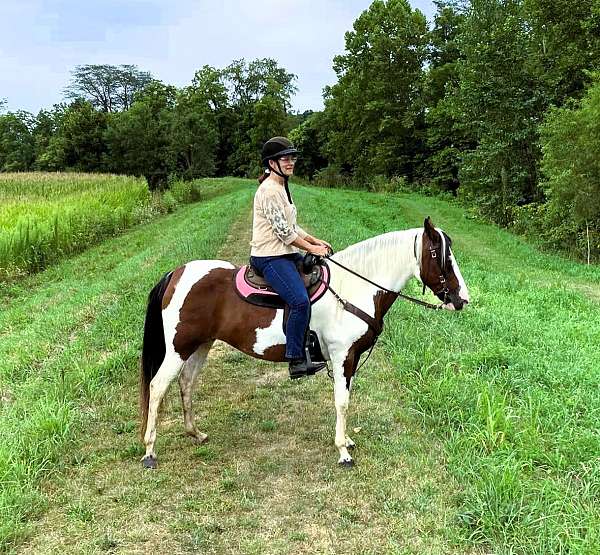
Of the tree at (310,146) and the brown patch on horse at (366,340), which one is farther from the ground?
the tree at (310,146)

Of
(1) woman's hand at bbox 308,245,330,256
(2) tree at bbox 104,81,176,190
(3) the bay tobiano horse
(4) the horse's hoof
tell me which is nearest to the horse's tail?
(3) the bay tobiano horse

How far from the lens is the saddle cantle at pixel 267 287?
182 inches

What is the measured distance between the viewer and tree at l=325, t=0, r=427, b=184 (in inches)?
1631

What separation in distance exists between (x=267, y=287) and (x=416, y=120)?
4053 cm

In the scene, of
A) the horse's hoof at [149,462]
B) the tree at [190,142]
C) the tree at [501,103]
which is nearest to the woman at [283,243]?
the horse's hoof at [149,462]

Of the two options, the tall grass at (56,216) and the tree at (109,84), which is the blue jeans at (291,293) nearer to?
the tall grass at (56,216)

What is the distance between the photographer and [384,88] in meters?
41.9

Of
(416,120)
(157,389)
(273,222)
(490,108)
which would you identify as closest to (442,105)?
(416,120)

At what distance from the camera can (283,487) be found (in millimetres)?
4223

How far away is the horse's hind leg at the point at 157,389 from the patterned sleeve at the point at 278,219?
57.5 inches

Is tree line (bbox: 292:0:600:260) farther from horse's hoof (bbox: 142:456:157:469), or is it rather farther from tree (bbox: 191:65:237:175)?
tree (bbox: 191:65:237:175)

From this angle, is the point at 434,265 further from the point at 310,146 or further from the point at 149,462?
the point at 310,146

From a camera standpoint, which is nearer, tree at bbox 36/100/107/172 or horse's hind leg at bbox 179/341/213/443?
horse's hind leg at bbox 179/341/213/443

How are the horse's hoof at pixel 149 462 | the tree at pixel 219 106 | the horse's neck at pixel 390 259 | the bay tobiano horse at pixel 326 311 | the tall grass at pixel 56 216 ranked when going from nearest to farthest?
the horse's hoof at pixel 149 462
the bay tobiano horse at pixel 326 311
the horse's neck at pixel 390 259
the tall grass at pixel 56 216
the tree at pixel 219 106
